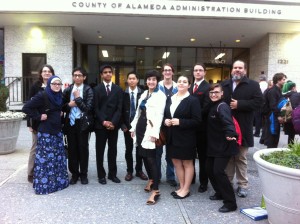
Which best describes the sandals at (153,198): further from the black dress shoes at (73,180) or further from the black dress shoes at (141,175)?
the black dress shoes at (73,180)

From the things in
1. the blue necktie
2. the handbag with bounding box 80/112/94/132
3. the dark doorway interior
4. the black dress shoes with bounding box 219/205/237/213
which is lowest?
the black dress shoes with bounding box 219/205/237/213

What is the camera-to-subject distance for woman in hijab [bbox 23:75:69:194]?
13.1 feet

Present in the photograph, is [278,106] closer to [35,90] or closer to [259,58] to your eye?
[35,90]

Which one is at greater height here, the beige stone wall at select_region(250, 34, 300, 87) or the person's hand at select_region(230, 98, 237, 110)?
the beige stone wall at select_region(250, 34, 300, 87)

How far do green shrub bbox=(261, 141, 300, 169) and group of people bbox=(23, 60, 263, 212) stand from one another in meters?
0.47

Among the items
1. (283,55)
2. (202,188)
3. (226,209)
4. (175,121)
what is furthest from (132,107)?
(283,55)

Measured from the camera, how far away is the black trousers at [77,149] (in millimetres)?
4367

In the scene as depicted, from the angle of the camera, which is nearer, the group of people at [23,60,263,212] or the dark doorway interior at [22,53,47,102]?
the group of people at [23,60,263,212]

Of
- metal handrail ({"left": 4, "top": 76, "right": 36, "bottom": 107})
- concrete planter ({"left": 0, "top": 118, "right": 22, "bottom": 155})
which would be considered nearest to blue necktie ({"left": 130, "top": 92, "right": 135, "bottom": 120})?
concrete planter ({"left": 0, "top": 118, "right": 22, "bottom": 155})

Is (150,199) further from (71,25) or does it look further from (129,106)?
(71,25)

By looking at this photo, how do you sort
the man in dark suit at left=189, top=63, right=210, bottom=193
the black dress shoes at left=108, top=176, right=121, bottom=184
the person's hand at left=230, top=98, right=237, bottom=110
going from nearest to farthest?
the person's hand at left=230, top=98, right=237, bottom=110
the man in dark suit at left=189, top=63, right=210, bottom=193
the black dress shoes at left=108, top=176, right=121, bottom=184

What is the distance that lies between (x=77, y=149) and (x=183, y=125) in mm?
1843

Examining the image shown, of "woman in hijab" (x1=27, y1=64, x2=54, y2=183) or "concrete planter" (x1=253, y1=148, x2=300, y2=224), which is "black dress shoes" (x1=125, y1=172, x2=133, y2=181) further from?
A: "concrete planter" (x1=253, y1=148, x2=300, y2=224)

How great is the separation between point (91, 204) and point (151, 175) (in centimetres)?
91
